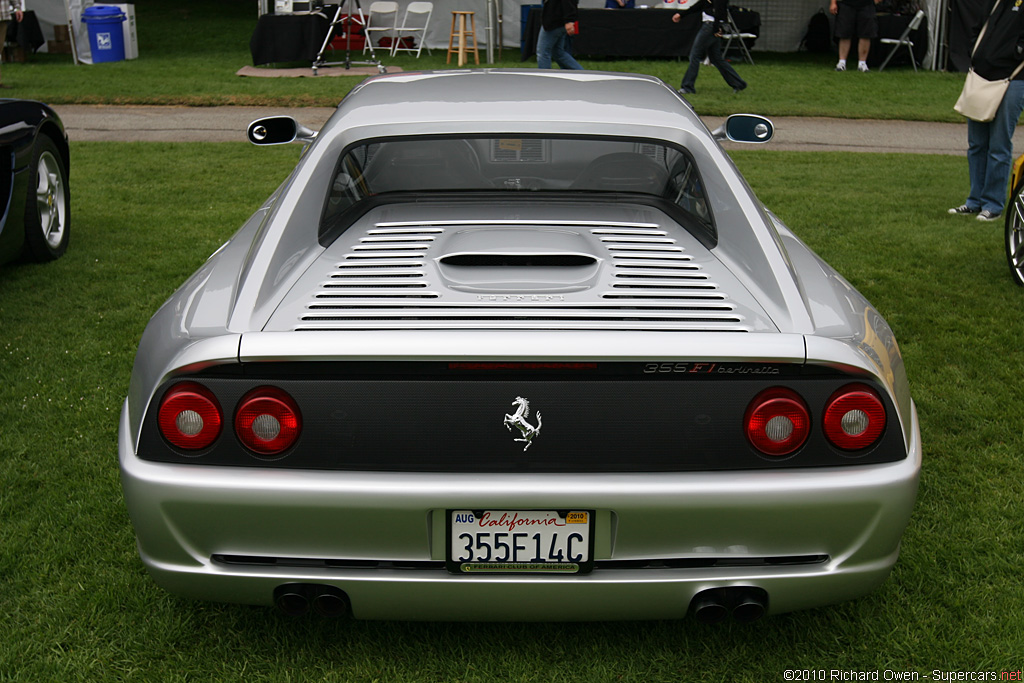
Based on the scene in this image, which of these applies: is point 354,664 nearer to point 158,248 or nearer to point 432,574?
point 432,574

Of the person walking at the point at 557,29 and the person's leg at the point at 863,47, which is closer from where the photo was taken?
the person walking at the point at 557,29

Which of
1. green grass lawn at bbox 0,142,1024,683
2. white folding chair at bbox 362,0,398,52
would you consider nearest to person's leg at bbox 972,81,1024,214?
green grass lawn at bbox 0,142,1024,683

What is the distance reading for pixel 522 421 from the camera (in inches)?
82.5

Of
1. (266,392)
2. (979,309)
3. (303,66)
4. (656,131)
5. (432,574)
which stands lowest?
(303,66)

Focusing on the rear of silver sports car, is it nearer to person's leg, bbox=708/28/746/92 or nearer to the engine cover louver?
the engine cover louver

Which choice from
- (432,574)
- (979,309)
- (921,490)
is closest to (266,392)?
(432,574)

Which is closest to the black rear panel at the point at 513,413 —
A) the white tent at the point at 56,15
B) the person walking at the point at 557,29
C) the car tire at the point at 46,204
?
the car tire at the point at 46,204

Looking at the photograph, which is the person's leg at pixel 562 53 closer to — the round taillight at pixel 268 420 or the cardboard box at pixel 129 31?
the cardboard box at pixel 129 31

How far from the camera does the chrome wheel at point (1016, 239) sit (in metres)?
5.82

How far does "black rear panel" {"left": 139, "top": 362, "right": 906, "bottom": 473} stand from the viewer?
2094 mm

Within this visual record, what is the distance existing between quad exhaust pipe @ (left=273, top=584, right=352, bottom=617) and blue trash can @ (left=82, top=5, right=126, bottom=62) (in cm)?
1751

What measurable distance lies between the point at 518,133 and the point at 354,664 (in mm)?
1534

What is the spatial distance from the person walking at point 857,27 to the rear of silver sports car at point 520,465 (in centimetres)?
1710

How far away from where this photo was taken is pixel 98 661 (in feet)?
8.18
